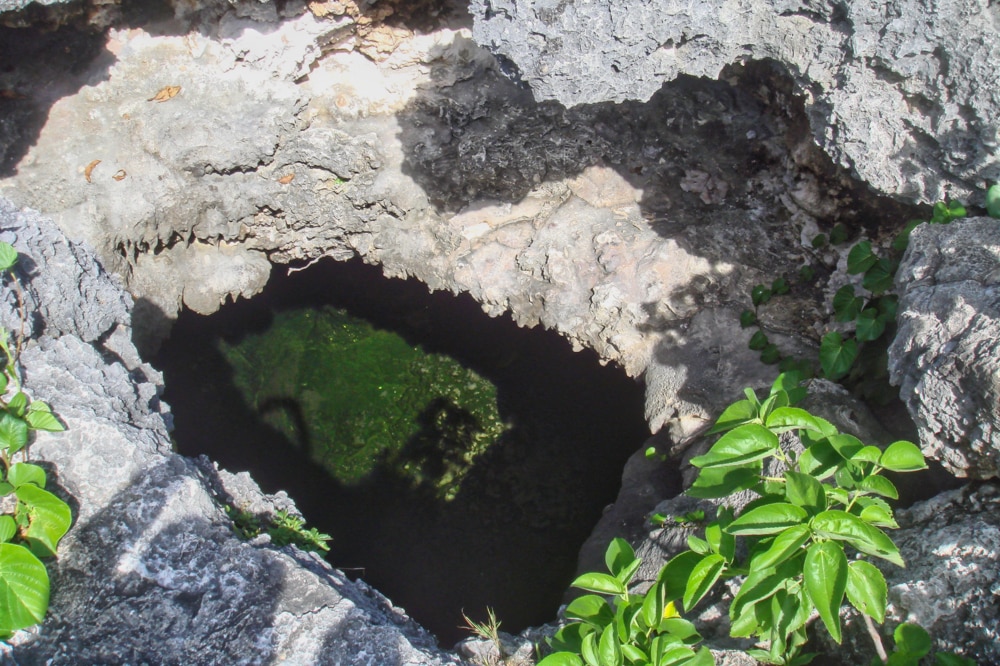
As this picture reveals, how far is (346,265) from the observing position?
527 cm

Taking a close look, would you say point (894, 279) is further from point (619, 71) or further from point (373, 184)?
point (373, 184)

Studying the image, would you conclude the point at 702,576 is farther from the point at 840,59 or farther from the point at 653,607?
the point at 840,59

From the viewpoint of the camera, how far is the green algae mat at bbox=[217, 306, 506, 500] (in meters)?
4.93

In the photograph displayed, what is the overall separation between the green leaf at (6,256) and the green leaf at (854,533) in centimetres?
254

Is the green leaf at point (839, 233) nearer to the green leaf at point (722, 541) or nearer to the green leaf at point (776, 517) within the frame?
the green leaf at point (722, 541)

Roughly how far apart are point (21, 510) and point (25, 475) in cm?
10

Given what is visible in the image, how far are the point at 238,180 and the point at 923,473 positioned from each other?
352 cm

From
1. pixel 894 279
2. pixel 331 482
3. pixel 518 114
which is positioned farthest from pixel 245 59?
pixel 894 279

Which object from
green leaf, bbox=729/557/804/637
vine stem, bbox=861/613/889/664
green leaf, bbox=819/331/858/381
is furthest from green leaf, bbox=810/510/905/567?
green leaf, bbox=819/331/858/381

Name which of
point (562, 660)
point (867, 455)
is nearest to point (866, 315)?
point (867, 455)

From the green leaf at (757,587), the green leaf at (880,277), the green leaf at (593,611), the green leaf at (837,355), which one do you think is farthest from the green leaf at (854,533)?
the green leaf at (880,277)

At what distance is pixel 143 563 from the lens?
2322 millimetres

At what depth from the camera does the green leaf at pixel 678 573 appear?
2.15 meters

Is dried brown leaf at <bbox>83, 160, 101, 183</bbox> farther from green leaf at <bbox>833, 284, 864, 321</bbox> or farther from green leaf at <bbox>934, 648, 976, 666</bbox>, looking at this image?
green leaf at <bbox>934, 648, 976, 666</bbox>
